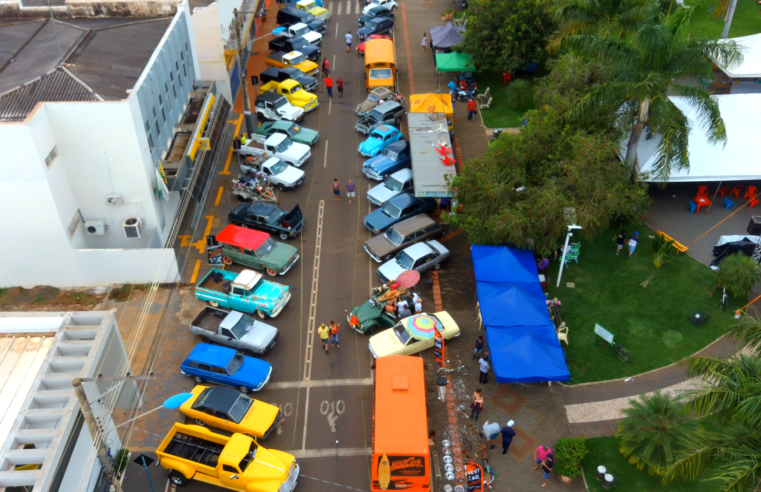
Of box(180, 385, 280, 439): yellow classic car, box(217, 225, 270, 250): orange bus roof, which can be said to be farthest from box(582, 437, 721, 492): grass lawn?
box(217, 225, 270, 250): orange bus roof

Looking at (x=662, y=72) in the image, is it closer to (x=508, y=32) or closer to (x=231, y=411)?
(x=508, y=32)

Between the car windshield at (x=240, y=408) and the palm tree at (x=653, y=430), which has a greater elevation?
the palm tree at (x=653, y=430)

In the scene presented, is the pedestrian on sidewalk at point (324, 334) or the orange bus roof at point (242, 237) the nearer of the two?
the pedestrian on sidewalk at point (324, 334)

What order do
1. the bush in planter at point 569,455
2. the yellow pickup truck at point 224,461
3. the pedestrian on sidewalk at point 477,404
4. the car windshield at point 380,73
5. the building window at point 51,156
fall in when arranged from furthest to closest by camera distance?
1. the car windshield at point 380,73
2. the building window at point 51,156
3. the pedestrian on sidewalk at point 477,404
4. the bush in planter at point 569,455
5. the yellow pickup truck at point 224,461

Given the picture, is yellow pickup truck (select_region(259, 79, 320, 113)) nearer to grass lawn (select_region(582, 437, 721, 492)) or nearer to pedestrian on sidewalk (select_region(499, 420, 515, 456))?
pedestrian on sidewalk (select_region(499, 420, 515, 456))

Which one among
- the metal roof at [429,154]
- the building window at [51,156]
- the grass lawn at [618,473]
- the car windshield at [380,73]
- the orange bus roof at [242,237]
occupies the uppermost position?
the building window at [51,156]

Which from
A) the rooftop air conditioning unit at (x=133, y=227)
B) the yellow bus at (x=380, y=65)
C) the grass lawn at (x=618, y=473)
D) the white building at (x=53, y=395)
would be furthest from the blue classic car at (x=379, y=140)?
the grass lawn at (x=618, y=473)

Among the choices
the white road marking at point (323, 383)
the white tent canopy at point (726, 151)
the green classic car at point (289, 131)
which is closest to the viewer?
the white road marking at point (323, 383)

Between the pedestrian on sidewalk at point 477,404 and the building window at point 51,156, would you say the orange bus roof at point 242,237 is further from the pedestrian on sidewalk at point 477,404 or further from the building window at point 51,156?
the pedestrian on sidewalk at point 477,404

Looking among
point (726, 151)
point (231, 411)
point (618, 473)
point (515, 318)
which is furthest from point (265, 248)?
point (726, 151)
